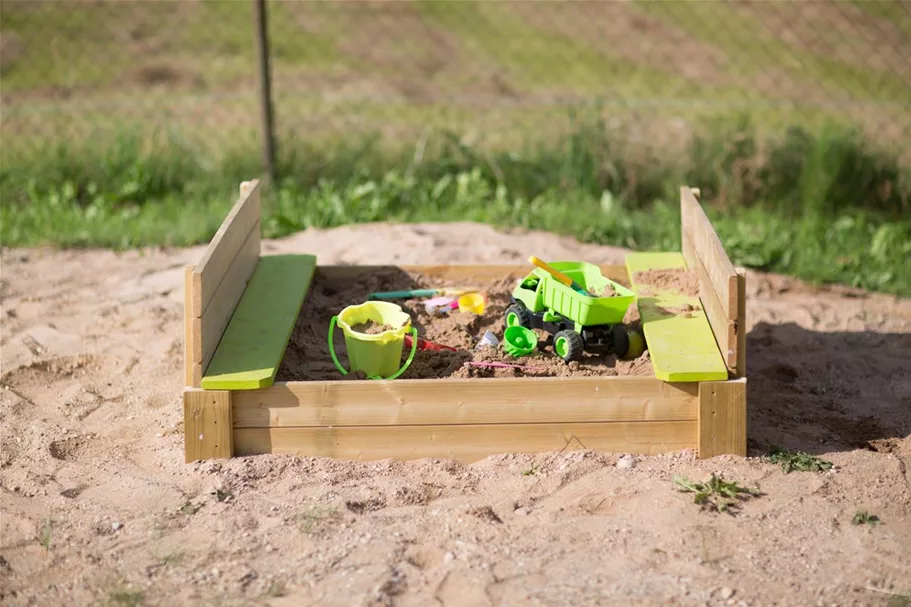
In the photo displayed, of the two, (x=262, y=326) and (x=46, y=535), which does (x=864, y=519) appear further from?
(x=46, y=535)

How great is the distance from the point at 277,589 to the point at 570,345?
1.43 meters

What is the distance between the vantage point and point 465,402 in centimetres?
354

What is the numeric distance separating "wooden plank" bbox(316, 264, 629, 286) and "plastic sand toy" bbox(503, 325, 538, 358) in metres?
0.86

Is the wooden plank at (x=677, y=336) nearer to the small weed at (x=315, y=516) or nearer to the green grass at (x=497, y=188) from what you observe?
the small weed at (x=315, y=516)

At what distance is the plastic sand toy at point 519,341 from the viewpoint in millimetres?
3989

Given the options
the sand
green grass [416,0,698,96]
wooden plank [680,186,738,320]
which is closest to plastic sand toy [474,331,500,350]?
the sand

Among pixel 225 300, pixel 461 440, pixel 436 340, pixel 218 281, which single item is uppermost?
pixel 218 281

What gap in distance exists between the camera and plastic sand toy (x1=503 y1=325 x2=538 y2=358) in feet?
13.1

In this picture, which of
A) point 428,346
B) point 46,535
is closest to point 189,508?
point 46,535

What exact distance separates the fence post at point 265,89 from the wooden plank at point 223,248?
1.82 m

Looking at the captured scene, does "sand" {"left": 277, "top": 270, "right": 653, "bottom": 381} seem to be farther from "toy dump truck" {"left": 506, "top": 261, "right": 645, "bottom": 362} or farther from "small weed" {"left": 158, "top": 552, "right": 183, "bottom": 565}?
"small weed" {"left": 158, "top": 552, "right": 183, "bottom": 565}

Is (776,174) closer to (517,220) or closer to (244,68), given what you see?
(517,220)

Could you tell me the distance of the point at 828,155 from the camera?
6453mm

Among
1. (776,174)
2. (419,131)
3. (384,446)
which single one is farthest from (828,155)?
(384,446)
